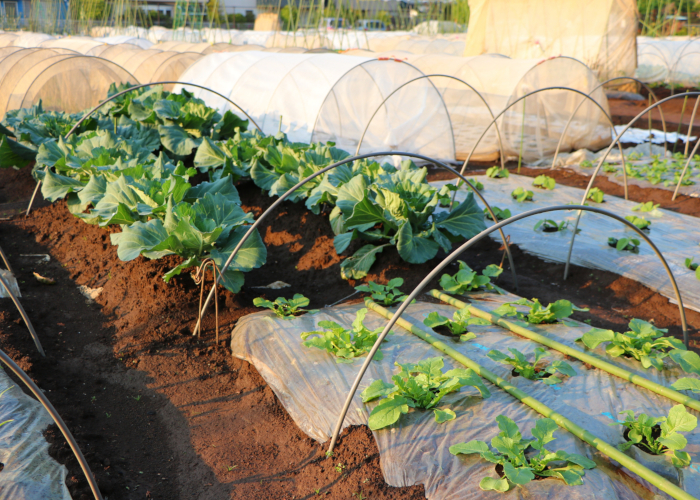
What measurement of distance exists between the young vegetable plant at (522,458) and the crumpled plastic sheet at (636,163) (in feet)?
19.2

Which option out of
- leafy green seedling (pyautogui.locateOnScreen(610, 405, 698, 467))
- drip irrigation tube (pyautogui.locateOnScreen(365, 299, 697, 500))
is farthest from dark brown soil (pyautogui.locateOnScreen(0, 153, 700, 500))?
leafy green seedling (pyautogui.locateOnScreen(610, 405, 698, 467))

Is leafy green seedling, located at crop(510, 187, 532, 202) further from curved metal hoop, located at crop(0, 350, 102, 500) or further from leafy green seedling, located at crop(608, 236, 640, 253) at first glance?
curved metal hoop, located at crop(0, 350, 102, 500)

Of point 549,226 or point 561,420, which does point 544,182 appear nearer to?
point 549,226

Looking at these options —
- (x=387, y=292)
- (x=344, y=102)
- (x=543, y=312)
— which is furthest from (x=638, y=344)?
(x=344, y=102)

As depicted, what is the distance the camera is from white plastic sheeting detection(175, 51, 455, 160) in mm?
7285

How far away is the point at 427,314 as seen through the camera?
3221mm

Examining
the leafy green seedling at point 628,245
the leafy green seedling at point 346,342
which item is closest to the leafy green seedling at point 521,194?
the leafy green seedling at point 628,245

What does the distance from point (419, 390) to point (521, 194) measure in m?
4.30

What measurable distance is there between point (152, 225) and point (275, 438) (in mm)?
1652

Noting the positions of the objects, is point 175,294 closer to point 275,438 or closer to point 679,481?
point 275,438

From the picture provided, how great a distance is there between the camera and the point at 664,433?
6.82 feet

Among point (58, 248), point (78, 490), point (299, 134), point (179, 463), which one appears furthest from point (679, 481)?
point (299, 134)

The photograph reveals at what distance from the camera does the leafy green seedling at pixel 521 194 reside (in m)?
5.98

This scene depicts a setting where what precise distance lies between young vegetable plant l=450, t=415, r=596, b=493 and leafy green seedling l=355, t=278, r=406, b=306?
131cm
